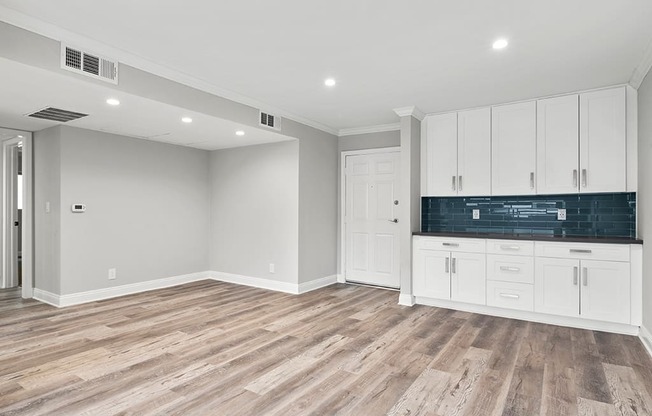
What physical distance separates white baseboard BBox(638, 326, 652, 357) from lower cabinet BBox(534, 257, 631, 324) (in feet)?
0.48

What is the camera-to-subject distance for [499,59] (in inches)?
128

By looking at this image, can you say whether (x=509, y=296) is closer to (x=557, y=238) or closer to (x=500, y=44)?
(x=557, y=238)

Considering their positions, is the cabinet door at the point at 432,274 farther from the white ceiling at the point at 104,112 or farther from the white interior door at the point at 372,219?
the white ceiling at the point at 104,112

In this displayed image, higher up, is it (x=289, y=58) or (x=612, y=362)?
(x=289, y=58)

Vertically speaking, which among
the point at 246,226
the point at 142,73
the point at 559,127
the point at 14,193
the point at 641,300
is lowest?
the point at 641,300

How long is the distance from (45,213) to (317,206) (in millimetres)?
3546

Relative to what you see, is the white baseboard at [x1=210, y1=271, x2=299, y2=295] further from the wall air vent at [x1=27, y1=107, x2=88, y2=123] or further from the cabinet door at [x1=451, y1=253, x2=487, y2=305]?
the wall air vent at [x1=27, y1=107, x2=88, y2=123]

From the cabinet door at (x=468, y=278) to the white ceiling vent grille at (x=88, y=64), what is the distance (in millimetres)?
3946

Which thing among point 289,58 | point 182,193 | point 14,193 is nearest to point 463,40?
point 289,58

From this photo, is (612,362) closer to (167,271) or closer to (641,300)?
(641,300)

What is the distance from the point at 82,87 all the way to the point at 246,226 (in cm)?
322

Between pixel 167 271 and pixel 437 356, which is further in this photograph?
pixel 167 271

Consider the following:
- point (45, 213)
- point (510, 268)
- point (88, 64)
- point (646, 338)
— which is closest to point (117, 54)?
point (88, 64)

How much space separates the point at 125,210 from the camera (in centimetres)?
522
